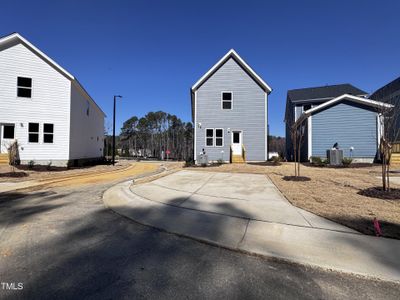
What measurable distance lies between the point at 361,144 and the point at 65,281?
19.4m

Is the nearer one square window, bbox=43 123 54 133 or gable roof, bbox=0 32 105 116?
gable roof, bbox=0 32 105 116

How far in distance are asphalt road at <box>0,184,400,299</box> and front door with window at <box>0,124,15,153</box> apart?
13.8 metres

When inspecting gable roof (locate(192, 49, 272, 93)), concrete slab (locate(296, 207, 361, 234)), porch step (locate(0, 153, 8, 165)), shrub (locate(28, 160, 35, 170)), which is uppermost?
gable roof (locate(192, 49, 272, 93))

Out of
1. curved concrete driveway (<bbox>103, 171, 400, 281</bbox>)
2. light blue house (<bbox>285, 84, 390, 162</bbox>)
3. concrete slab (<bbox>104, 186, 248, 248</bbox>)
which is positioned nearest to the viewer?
curved concrete driveway (<bbox>103, 171, 400, 281</bbox>)

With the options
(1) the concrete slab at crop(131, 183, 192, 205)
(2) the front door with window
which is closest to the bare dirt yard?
(1) the concrete slab at crop(131, 183, 192, 205)

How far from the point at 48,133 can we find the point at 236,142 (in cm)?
1334

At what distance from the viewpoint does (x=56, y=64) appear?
51.0ft

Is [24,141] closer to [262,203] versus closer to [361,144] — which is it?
[262,203]

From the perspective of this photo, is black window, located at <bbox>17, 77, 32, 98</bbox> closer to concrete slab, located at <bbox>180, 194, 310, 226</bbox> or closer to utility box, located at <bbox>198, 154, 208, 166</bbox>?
utility box, located at <bbox>198, 154, 208, 166</bbox>

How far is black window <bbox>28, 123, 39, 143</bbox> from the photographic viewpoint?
49.7 ft

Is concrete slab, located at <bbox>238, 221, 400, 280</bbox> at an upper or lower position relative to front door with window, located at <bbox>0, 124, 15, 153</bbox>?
lower

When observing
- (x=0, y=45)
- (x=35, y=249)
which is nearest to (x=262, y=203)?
(x=35, y=249)

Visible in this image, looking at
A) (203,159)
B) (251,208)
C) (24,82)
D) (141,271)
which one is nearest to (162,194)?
(251,208)

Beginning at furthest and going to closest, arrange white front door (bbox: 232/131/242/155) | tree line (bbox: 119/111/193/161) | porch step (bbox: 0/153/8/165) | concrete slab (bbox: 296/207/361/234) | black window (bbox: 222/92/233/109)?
tree line (bbox: 119/111/193/161)
black window (bbox: 222/92/233/109)
white front door (bbox: 232/131/242/155)
porch step (bbox: 0/153/8/165)
concrete slab (bbox: 296/207/361/234)
